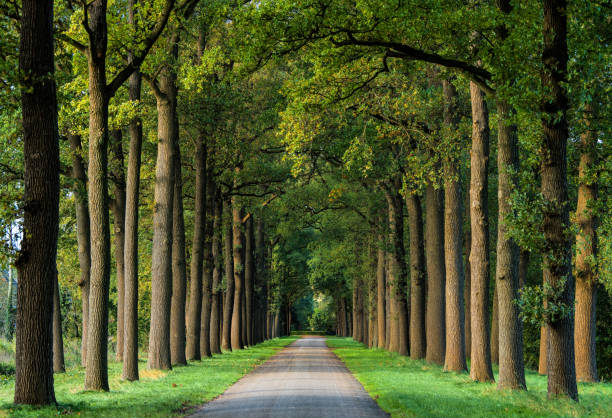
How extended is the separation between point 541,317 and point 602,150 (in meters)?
7.87

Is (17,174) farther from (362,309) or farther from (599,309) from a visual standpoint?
(362,309)

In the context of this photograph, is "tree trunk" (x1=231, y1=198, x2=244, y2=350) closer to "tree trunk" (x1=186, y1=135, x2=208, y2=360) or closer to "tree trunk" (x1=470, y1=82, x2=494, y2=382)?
"tree trunk" (x1=186, y1=135, x2=208, y2=360)

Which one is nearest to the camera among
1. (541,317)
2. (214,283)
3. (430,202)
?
(541,317)

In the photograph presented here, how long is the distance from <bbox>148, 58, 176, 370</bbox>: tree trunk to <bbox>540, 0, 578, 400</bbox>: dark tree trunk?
12.7 metres

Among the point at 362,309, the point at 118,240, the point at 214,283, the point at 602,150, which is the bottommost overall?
the point at 362,309

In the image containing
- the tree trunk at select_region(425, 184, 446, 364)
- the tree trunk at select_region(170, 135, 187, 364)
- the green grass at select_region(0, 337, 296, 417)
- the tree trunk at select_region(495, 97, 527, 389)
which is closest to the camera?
the green grass at select_region(0, 337, 296, 417)

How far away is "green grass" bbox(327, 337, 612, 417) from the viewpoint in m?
12.1

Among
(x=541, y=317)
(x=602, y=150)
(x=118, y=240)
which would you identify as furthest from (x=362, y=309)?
(x=541, y=317)

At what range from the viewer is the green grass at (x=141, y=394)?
11711 mm

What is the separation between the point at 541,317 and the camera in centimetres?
1322

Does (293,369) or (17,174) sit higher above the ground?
(17,174)

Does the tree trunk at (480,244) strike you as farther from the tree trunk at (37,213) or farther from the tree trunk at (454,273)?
the tree trunk at (37,213)

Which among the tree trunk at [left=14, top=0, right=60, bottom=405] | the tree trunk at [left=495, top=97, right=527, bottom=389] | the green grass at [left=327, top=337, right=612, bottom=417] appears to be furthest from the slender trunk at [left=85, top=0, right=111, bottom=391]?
the tree trunk at [left=495, top=97, right=527, bottom=389]

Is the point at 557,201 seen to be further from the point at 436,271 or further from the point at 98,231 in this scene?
the point at 436,271
